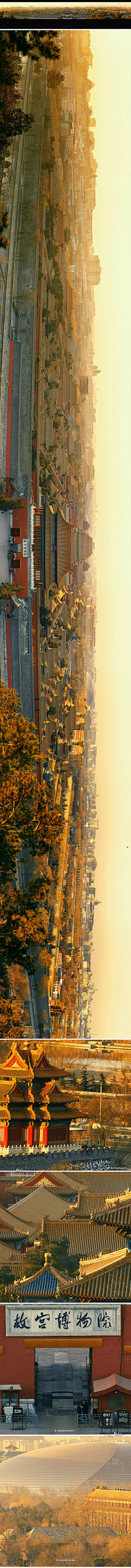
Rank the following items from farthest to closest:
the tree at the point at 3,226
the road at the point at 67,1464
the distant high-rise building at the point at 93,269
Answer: the tree at the point at 3,226
the distant high-rise building at the point at 93,269
the road at the point at 67,1464

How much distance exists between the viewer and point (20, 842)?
5812 mm

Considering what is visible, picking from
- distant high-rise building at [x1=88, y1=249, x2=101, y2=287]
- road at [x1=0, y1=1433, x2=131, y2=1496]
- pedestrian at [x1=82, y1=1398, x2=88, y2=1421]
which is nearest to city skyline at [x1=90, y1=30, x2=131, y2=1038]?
Answer: distant high-rise building at [x1=88, y1=249, x2=101, y2=287]

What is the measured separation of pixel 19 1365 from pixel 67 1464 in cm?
45

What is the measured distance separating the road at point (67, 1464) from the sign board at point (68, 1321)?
17.4 inches

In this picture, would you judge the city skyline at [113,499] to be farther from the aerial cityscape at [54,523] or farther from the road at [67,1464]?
the road at [67,1464]

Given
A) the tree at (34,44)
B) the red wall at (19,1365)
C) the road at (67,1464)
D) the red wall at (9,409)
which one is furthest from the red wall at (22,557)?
the road at (67,1464)

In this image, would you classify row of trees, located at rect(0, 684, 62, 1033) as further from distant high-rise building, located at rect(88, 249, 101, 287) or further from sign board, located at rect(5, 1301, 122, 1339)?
distant high-rise building, located at rect(88, 249, 101, 287)

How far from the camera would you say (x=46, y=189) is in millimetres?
5996

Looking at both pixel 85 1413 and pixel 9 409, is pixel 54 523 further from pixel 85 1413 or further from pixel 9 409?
pixel 85 1413

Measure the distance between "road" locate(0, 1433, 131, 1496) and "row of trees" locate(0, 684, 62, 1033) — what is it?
70.3 inches

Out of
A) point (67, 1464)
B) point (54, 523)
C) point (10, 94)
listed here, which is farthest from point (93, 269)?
point (67, 1464)

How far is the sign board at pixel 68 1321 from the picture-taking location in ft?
17.5

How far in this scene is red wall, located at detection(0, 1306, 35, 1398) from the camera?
5344mm

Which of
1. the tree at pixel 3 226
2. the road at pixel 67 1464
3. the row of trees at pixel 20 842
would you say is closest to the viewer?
the road at pixel 67 1464
